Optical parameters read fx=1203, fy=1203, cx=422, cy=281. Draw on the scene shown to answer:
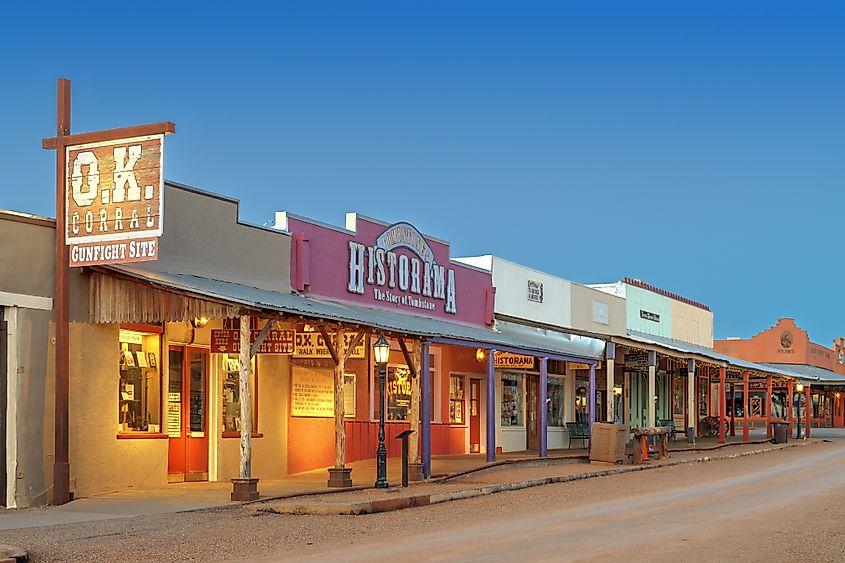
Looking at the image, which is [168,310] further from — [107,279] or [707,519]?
[707,519]

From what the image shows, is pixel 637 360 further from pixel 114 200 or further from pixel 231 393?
pixel 114 200

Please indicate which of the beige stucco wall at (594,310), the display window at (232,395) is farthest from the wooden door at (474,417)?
the display window at (232,395)

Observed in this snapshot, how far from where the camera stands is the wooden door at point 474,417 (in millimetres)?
32625

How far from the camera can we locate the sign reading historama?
85.0 feet

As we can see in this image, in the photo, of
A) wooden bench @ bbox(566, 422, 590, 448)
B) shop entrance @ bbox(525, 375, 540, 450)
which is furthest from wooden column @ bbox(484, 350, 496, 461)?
wooden bench @ bbox(566, 422, 590, 448)

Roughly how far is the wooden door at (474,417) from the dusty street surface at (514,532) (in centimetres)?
1203

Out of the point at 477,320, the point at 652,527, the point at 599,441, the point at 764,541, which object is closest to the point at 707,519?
the point at 652,527

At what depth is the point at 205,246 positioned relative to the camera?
20.6 metres

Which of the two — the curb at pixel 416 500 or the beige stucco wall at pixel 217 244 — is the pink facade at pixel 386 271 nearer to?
the beige stucco wall at pixel 217 244

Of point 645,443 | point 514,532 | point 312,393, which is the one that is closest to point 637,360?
point 645,443

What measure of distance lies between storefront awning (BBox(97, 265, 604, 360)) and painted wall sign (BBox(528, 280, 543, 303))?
167 inches

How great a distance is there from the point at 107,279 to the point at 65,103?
8.88 feet

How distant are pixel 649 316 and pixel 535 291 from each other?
12.8 metres

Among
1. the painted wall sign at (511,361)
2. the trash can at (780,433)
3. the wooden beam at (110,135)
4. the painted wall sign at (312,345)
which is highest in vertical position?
the wooden beam at (110,135)
